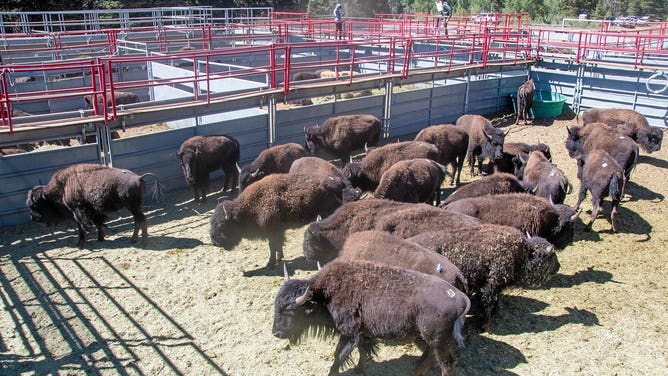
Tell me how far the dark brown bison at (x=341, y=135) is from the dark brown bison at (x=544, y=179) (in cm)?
383

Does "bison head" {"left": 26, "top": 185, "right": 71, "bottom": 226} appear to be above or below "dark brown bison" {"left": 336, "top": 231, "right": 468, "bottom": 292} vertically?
below

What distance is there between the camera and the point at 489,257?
6594 millimetres

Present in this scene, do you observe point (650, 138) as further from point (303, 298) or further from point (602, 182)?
point (303, 298)

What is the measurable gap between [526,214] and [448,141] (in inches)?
164

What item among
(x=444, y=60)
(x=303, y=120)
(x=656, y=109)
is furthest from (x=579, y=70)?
(x=303, y=120)

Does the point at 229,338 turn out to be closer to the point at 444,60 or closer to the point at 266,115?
the point at 266,115

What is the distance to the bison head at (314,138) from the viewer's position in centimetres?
1277

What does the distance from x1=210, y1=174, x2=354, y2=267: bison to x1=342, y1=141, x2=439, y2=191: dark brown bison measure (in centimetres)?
167

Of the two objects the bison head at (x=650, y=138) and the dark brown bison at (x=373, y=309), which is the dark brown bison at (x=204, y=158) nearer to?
the dark brown bison at (x=373, y=309)

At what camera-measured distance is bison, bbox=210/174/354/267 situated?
8.28 m

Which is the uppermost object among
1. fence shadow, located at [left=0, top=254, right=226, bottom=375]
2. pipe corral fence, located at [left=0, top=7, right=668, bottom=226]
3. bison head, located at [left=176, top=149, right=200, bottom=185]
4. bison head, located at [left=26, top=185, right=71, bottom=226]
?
pipe corral fence, located at [left=0, top=7, right=668, bottom=226]

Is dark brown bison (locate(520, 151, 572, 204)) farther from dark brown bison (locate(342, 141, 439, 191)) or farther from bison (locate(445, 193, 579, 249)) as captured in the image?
dark brown bison (locate(342, 141, 439, 191))

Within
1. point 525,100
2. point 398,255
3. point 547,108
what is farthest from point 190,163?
point 547,108

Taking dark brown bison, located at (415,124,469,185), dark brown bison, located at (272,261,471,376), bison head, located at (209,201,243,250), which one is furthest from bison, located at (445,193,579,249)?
dark brown bison, located at (415,124,469,185)
